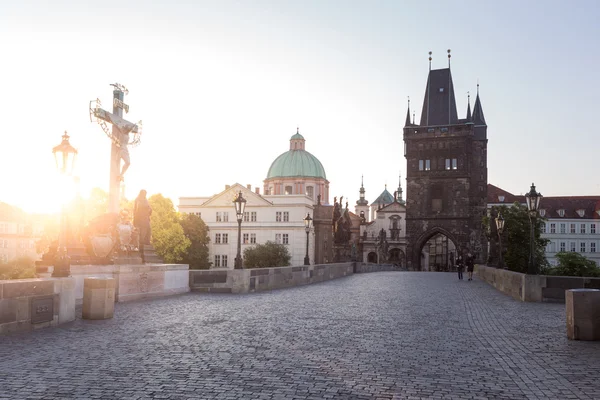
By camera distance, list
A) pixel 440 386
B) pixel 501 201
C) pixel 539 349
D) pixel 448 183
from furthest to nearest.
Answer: pixel 501 201 < pixel 448 183 < pixel 539 349 < pixel 440 386

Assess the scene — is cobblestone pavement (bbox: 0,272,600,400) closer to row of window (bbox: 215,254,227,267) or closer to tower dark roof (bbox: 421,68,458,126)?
tower dark roof (bbox: 421,68,458,126)

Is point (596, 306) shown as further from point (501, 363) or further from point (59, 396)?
point (59, 396)

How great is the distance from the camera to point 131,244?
57.6 feet

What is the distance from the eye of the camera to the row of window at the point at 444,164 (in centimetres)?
7431

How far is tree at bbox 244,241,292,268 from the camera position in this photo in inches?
2965

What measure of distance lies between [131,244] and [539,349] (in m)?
12.6

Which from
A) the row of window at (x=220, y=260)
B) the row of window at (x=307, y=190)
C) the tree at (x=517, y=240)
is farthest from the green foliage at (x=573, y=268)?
the row of window at (x=307, y=190)

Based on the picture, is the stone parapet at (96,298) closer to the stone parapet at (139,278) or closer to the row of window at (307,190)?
the stone parapet at (139,278)

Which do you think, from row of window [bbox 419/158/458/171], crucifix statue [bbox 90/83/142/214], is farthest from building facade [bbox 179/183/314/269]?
crucifix statue [bbox 90/83/142/214]

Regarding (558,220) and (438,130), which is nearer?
(438,130)

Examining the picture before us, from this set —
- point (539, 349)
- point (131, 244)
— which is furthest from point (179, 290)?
point (539, 349)

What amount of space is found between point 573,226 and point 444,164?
3298cm

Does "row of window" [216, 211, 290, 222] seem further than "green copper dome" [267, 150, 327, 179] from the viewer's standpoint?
No

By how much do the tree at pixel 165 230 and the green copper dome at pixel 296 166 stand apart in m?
36.3
